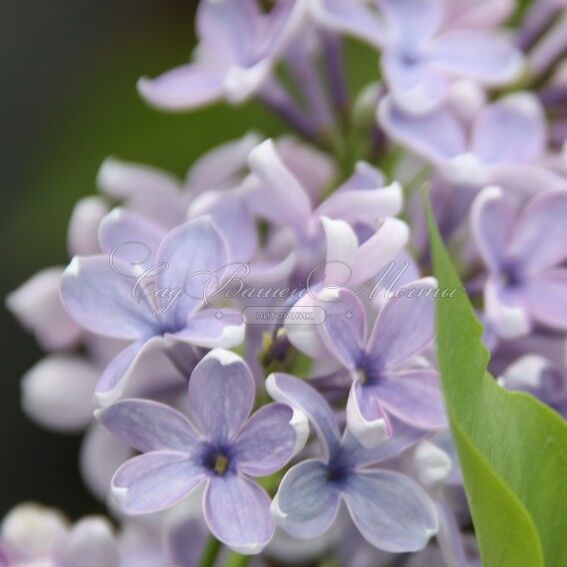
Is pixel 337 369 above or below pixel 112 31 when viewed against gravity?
above

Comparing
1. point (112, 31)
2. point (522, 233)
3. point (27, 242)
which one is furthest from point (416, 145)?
point (112, 31)

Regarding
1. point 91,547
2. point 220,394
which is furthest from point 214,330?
point 91,547

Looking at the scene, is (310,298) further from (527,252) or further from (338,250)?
(527,252)

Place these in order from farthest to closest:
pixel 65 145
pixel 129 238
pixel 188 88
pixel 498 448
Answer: pixel 65 145
pixel 188 88
pixel 129 238
pixel 498 448

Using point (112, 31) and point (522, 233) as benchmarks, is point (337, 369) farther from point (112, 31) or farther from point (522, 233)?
point (112, 31)

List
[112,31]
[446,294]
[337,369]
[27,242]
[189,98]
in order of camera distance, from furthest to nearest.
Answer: [112,31] → [27,242] → [189,98] → [337,369] → [446,294]

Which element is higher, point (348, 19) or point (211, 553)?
point (348, 19)

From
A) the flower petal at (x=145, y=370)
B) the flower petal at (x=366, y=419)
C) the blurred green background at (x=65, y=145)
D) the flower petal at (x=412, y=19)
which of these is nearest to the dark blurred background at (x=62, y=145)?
the blurred green background at (x=65, y=145)
